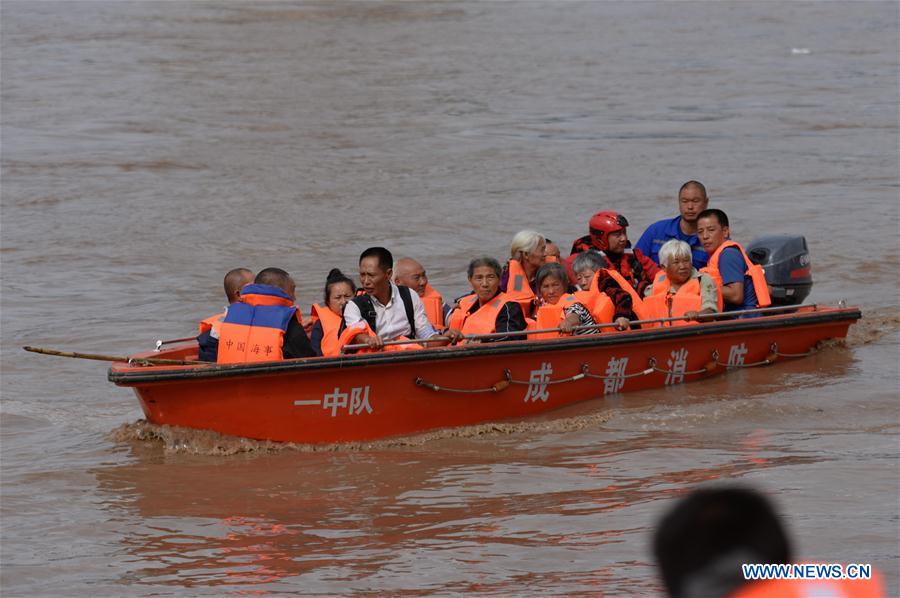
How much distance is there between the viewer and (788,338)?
35.1 feet

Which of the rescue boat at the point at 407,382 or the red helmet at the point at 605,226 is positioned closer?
the rescue boat at the point at 407,382

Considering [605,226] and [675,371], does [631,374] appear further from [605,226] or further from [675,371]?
[605,226]

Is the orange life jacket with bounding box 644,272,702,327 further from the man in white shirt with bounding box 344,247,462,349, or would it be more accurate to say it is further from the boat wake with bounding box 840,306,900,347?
the boat wake with bounding box 840,306,900,347

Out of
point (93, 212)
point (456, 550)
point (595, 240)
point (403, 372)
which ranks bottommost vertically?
point (456, 550)

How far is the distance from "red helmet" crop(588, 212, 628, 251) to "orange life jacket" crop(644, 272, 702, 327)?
511 millimetres

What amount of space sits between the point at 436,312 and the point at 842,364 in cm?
350

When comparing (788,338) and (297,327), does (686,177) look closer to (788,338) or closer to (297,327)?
(788,338)

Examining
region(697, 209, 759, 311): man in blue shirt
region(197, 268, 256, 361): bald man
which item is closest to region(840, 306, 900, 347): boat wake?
region(697, 209, 759, 311): man in blue shirt

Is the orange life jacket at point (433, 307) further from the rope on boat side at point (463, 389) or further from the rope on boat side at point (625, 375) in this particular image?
the rope on boat side at point (625, 375)

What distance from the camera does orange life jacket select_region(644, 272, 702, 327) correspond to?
9852mm

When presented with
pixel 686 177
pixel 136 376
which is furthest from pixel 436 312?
pixel 686 177

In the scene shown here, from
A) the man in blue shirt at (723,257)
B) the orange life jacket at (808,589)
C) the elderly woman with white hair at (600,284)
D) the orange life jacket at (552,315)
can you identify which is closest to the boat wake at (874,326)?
the man in blue shirt at (723,257)

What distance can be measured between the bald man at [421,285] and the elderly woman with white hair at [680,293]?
1488 millimetres

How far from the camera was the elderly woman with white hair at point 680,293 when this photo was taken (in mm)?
9797
